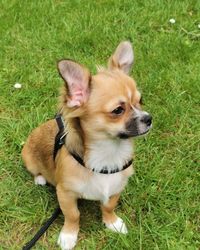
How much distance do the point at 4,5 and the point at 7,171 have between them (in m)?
2.00

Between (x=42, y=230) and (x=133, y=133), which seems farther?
(x=42, y=230)

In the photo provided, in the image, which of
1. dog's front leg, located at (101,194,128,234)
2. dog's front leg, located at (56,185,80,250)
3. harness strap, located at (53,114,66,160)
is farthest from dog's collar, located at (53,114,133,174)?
dog's front leg, located at (101,194,128,234)

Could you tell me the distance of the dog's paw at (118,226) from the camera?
285cm

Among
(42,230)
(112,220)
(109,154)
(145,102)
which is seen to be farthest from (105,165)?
(145,102)

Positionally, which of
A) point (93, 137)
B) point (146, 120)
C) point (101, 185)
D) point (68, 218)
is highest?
point (146, 120)

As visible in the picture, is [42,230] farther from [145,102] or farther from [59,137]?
[145,102]

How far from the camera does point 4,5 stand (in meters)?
4.59

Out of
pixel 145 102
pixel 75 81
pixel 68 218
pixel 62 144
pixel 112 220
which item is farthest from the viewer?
pixel 145 102

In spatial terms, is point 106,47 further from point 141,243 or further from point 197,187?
point 141,243

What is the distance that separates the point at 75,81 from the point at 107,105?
0.18 metres

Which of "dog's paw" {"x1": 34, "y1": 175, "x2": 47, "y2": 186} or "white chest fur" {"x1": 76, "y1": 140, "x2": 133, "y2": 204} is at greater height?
"white chest fur" {"x1": 76, "y1": 140, "x2": 133, "y2": 204}

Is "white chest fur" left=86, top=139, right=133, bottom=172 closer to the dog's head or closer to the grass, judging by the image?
the dog's head

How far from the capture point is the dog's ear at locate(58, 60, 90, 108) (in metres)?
2.13

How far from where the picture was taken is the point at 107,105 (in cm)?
226
